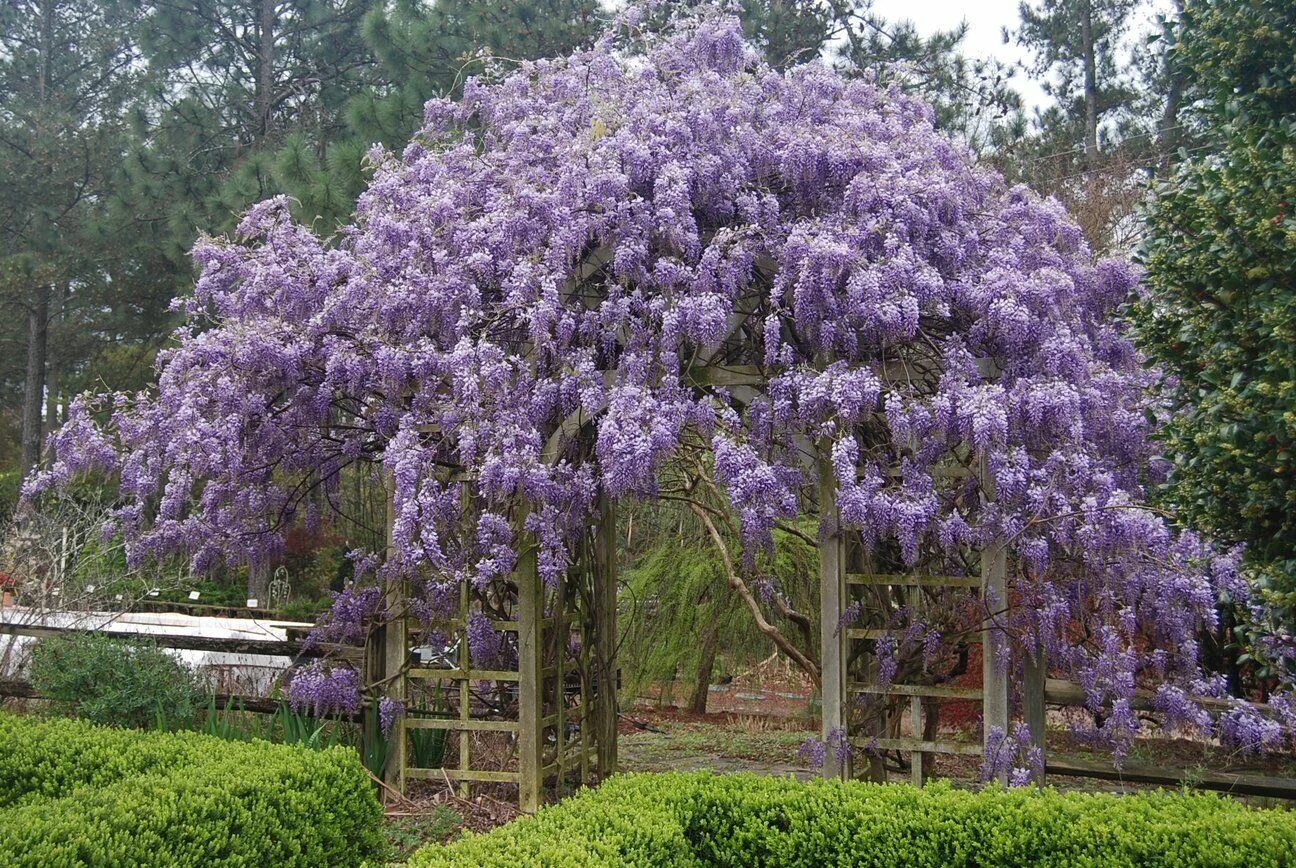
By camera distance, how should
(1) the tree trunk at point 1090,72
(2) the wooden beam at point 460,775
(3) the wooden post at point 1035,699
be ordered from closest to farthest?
(3) the wooden post at point 1035,699
(2) the wooden beam at point 460,775
(1) the tree trunk at point 1090,72

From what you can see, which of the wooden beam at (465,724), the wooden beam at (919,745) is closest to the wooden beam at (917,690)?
the wooden beam at (919,745)

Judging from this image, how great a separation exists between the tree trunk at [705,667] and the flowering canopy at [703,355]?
3.96 metres

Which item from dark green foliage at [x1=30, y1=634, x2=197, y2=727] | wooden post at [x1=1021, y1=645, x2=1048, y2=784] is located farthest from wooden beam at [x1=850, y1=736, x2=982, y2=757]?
dark green foliage at [x1=30, y1=634, x2=197, y2=727]

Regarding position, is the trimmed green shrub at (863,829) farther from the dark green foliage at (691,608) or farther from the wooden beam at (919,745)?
the dark green foliage at (691,608)

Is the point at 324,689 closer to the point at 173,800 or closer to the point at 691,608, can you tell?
the point at 173,800

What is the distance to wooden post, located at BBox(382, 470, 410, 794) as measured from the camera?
6066 millimetres

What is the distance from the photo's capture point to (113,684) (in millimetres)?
5957

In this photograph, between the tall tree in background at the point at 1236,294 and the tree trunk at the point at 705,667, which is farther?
the tree trunk at the point at 705,667

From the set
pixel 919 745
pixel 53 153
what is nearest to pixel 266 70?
pixel 53 153

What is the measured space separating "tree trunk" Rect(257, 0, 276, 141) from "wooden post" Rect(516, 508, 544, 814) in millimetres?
11549

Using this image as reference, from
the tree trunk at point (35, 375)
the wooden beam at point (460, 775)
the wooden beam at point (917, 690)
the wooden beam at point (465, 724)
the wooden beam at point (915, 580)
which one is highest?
the tree trunk at point (35, 375)

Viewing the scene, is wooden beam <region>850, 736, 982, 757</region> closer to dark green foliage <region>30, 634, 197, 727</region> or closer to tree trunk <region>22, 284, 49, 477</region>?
dark green foliage <region>30, 634, 197, 727</region>

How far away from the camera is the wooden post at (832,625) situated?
546 cm

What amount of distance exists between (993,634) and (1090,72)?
11.5m
